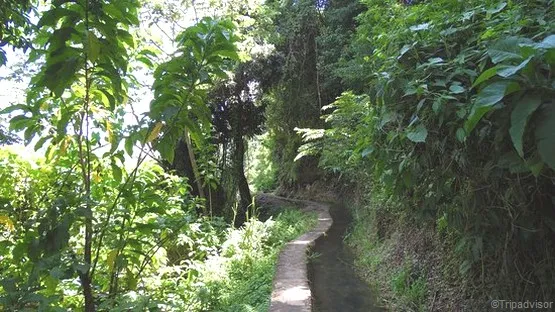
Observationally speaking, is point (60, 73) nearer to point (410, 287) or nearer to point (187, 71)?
point (187, 71)

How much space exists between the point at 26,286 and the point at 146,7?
28.6 feet

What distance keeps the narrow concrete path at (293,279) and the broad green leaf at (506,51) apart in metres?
2.71

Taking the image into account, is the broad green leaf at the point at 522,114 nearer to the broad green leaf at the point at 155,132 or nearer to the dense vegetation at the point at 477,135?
the dense vegetation at the point at 477,135

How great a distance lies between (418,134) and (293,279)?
2874 millimetres

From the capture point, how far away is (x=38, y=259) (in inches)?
64.7

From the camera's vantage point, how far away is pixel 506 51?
157 centimetres

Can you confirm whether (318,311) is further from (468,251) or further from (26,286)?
(26,286)

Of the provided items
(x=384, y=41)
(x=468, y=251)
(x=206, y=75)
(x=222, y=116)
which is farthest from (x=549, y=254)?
(x=222, y=116)

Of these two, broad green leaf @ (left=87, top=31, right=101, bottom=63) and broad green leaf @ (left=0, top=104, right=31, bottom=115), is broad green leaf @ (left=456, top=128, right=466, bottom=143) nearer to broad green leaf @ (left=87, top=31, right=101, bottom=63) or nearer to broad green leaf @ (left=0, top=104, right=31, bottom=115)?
broad green leaf @ (left=87, top=31, right=101, bottom=63)

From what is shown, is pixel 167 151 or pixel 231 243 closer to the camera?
pixel 167 151

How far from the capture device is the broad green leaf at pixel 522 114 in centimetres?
138

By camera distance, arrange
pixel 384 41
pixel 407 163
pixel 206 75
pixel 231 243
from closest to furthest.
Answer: pixel 206 75
pixel 407 163
pixel 384 41
pixel 231 243

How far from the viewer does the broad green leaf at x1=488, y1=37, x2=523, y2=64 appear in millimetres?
1534

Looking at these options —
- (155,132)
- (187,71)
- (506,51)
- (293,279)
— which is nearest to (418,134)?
(506,51)
